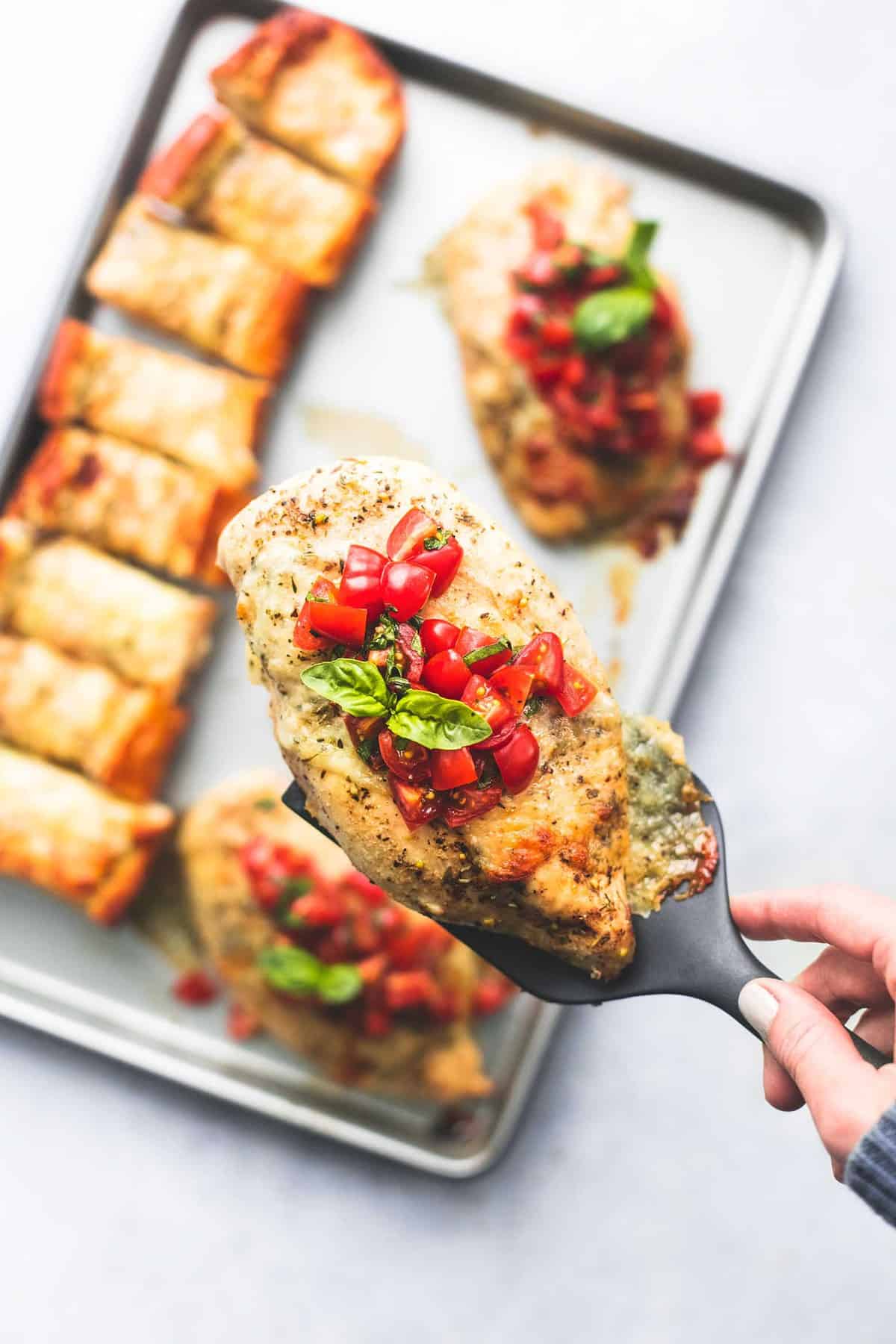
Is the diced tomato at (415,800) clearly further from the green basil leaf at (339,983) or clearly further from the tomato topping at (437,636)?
the green basil leaf at (339,983)

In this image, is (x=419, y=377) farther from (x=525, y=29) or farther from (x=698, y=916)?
(x=698, y=916)

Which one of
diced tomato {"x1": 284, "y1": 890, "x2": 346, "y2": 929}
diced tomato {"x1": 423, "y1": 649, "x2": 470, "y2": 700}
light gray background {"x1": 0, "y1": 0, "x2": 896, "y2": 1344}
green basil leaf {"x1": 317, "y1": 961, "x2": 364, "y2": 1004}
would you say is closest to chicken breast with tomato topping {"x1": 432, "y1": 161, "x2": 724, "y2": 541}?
light gray background {"x1": 0, "y1": 0, "x2": 896, "y2": 1344}

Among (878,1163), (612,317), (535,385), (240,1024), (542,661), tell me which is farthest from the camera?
(240,1024)

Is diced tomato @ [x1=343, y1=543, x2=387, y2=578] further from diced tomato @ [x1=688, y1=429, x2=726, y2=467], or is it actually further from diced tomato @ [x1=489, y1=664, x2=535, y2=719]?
diced tomato @ [x1=688, y1=429, x2=726, y2=467]

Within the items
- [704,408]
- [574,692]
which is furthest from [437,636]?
[704,408]

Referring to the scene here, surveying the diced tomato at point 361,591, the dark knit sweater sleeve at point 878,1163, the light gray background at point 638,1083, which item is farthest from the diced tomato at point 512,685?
the light gray background at point 638,1083

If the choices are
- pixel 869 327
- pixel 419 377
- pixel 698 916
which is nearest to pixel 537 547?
pixel 419 377

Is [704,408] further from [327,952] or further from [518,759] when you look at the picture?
[327,952]
